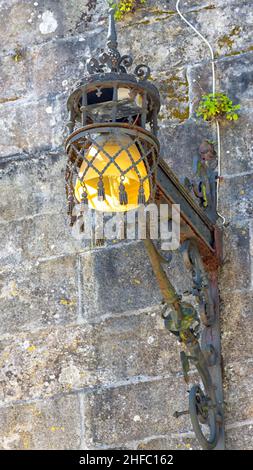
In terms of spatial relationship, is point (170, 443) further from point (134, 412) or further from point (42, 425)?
point (42, 425)

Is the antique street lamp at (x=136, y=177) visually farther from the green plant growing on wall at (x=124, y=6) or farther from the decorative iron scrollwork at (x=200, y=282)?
the green plant growing on wall at (x=124, y=6)

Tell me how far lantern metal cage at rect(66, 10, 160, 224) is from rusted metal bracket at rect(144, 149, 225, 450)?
20cm

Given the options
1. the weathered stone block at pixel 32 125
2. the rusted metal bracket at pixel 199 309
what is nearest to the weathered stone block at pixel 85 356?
the rusted metal bracket at pixel 199 309

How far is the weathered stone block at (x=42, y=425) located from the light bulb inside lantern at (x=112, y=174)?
3.38 feet

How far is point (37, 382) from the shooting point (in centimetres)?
424

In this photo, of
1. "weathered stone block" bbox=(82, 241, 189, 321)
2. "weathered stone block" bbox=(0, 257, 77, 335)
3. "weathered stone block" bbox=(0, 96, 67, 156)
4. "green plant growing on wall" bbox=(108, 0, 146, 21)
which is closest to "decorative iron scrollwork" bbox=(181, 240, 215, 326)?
"weathered stone block" bbox=(82, 241, 189, 321)

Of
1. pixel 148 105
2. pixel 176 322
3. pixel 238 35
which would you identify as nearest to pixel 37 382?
pixel 176 322

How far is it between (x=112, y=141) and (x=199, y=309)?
911mm

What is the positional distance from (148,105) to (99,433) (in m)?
1.35

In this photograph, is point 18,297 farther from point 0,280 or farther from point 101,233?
point 101,233

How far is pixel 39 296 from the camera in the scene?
Answer: 4383 millimetres

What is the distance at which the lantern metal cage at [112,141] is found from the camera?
3.35 metres

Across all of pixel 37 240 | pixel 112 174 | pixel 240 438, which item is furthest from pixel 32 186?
pixel 240 438

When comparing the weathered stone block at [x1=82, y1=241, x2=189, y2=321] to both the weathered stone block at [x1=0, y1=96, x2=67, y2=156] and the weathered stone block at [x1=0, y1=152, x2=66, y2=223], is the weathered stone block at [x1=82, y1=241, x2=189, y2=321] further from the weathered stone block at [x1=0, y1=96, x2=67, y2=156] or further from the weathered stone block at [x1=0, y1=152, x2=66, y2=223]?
the weathered stone block at [x1=0, y1=96, x2=67, y2=156]
